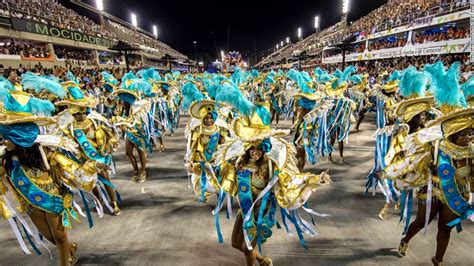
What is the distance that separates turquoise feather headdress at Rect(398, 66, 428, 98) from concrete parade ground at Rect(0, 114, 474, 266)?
1.82 meters

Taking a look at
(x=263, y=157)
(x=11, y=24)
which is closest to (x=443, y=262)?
(x=263, y=157)

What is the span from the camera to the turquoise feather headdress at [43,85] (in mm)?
3883

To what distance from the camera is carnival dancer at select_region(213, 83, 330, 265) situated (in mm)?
2711

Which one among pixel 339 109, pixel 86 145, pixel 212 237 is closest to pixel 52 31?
pixel 86 145

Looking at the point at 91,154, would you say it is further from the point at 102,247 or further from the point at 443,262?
the point at 443,262

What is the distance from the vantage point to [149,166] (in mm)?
7648

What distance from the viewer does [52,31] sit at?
18516 mm

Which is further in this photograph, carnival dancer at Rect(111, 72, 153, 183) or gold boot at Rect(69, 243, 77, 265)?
carnival dancer at Rect(111, 72, 153, 183)

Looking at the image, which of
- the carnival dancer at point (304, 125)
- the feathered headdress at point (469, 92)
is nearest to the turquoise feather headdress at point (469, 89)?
the feathered headdress at point (469, 92)

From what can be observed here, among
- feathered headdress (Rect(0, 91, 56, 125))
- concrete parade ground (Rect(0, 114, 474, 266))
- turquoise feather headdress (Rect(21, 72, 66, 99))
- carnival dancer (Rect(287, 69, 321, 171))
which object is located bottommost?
concrete parade ground (Rect(0, 114, 474, 266))

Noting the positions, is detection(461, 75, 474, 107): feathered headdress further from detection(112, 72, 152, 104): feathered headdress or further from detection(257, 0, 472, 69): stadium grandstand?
detection(257, 0, 472, 69): stadium grandstand

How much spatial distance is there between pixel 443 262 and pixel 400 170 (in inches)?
54.3

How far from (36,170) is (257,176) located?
219cm

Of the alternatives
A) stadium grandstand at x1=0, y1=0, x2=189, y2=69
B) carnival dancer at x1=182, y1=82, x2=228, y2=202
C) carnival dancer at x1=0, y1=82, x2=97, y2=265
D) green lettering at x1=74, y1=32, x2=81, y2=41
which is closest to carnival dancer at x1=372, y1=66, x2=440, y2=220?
carnival dancer at x1=182, y1=82, x2=228, y2=202
